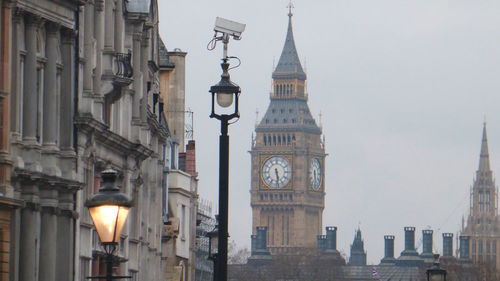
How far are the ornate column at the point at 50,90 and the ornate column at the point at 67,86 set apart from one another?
105cm

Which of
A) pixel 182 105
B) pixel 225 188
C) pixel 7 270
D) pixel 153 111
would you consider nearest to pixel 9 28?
pixel 7 270

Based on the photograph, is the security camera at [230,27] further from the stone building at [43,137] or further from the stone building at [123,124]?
the stone building at [123,124]

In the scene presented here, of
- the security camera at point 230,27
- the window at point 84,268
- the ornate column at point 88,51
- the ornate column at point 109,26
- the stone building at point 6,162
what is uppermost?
the ornate column at point 109,26

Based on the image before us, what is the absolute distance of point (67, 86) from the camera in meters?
42.5

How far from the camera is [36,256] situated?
3988cm

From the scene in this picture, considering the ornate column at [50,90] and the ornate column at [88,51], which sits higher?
the ornate column at [88,51]

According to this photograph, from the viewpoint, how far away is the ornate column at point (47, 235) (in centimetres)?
4044

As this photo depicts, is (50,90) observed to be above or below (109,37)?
below

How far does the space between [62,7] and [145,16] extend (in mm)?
9333

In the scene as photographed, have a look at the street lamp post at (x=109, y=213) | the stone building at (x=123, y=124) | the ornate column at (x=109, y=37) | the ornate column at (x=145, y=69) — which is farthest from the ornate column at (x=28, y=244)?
the ornate column at (x=145, y=69)

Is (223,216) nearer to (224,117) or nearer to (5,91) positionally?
(224,117)

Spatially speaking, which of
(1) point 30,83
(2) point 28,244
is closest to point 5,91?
(1) point 30,83

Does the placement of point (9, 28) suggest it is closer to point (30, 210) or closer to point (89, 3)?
point (30, 210)

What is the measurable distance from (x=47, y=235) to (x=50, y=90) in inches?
110
